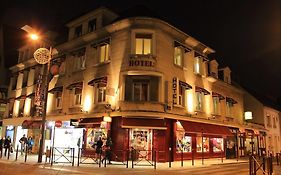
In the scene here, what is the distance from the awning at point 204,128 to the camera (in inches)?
826

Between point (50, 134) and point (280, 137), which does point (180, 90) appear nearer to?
point (50, 134)

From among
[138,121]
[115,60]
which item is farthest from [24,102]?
[138,121]

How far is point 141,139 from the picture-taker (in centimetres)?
1956

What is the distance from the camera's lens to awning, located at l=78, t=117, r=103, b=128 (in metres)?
20.0

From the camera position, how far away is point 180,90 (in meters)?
22.3

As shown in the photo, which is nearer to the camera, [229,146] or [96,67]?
[96,67]

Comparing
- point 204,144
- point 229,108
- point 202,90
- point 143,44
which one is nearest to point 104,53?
point 143,44

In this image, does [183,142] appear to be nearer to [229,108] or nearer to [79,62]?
[229,108]

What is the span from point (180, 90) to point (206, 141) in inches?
232

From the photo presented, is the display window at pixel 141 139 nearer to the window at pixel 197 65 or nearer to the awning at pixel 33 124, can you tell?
the window at pixel 197 65

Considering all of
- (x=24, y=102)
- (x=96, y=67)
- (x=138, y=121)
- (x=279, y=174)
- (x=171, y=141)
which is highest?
(x=96, y=67)

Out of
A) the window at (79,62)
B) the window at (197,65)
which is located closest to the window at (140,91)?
the window at (79,62)

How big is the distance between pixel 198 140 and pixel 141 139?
659 centimetres

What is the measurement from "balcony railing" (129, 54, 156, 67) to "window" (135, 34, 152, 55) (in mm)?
609
